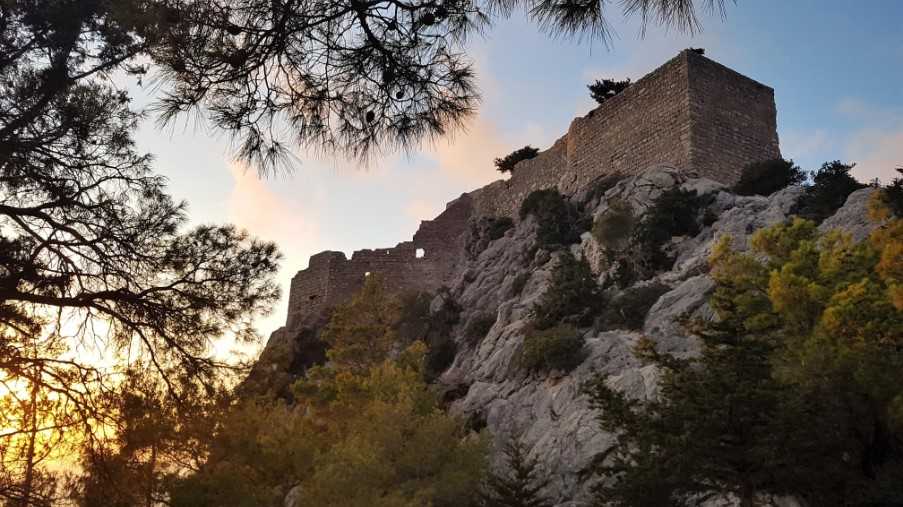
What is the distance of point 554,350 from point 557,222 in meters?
9.58

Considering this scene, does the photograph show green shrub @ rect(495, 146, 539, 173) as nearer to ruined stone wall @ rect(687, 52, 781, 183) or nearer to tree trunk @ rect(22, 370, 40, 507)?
ruined stone wall @ rect(687, 52, 781, 183)

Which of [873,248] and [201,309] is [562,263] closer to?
[873,248]

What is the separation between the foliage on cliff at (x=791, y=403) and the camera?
1007cm

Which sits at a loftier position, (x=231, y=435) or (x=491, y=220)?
(x=491, y=220)

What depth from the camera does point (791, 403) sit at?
33.3 ft

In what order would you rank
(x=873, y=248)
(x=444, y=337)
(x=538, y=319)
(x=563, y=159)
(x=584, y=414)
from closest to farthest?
1. (x=873, y=248)
2. (x=584, y=414)
3. (x=538, y=319)
4. (x=444, y=337)
5. (x=563, y=159)

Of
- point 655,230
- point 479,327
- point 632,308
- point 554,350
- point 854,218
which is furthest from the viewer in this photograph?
point 479,327

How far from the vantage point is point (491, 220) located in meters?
34.9

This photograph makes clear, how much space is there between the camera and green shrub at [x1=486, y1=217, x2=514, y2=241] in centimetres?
3309

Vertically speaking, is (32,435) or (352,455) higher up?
(352,455)

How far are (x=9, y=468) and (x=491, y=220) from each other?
96.0 ft

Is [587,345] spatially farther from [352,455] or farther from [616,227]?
[352,455]

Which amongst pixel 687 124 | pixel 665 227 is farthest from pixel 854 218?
pixel 687 124

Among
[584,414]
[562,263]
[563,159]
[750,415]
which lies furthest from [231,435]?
[563,159]
